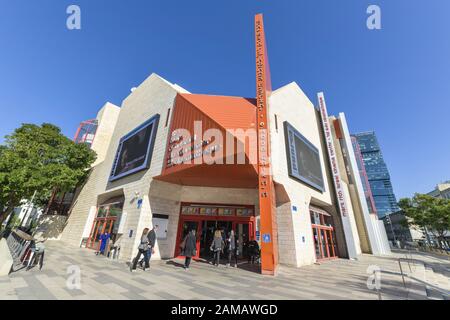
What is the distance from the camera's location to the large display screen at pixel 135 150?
40.5 ft

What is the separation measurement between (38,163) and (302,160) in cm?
2272

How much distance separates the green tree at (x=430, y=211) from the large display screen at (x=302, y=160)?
23.4m

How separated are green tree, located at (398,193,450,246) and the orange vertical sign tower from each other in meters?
30.9

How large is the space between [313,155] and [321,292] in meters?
11.9

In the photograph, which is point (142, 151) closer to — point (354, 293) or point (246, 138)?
point (246, 138)

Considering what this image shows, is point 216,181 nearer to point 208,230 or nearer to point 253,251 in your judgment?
point 208,230

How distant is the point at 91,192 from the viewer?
705 inches

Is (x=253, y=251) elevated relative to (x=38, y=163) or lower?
lower

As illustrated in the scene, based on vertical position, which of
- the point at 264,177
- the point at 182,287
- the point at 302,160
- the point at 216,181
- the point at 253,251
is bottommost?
the point at 182,287

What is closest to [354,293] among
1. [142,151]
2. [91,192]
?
[142,151]

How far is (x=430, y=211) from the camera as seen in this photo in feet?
87.4

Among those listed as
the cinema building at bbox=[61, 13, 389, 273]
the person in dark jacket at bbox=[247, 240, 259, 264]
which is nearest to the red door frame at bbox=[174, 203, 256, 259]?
the cinema building at bbox=[61, 13, 389, 273]

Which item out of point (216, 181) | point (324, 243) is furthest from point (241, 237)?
point (324, 243)

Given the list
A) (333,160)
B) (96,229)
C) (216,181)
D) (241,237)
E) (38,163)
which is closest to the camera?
(216,181)
